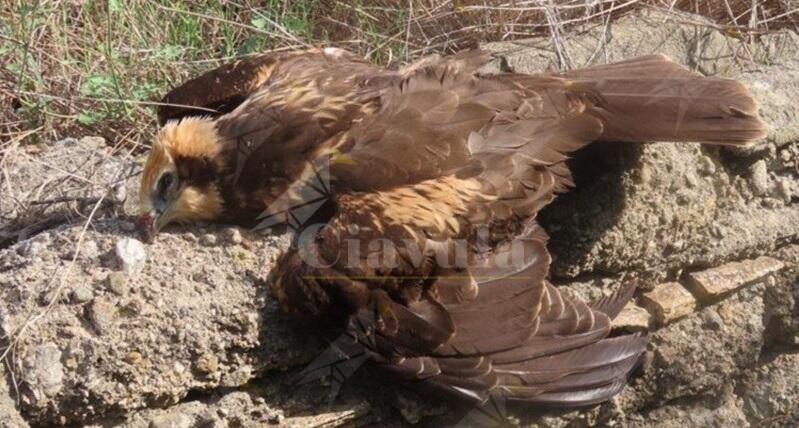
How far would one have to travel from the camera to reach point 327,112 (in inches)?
147

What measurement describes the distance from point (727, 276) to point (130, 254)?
1969 mm

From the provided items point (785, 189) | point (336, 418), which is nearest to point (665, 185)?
→ point (785, 189)

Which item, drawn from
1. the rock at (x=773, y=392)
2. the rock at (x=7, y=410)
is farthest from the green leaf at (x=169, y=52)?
the rock at (x=773, y=392)

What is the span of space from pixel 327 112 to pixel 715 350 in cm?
150

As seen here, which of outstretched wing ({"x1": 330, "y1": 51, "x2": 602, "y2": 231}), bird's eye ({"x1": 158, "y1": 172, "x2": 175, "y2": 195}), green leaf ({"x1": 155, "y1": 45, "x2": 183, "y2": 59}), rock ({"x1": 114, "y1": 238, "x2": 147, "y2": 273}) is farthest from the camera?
green leaf ({"x1": 155, "y1": 45, "x2": 183, "y2": 59})

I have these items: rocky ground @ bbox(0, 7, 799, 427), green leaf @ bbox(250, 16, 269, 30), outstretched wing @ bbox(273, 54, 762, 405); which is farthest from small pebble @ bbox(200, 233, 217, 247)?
green leaf @ bbox(250, 16, 269, 30)

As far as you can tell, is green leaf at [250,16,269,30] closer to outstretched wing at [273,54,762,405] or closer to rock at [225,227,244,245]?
outstretched wing at [273,54,762,405]

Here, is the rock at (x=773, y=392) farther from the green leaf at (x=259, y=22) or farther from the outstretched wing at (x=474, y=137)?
the green leaf at (x=259, y=22)

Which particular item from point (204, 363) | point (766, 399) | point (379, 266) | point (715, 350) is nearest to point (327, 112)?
point (379, 266)

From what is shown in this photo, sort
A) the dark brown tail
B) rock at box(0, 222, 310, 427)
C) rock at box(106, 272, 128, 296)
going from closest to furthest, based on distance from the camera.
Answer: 1. rock at box(0, 222, 310, 427)
2. rock at box(106, 272, 128, 296)
3. the dark brown tail

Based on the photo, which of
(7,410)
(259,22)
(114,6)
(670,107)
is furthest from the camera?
(259,22)

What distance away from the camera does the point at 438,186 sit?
3.57 metres

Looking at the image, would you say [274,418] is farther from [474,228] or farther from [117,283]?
[474,228]

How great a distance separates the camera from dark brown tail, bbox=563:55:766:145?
3816mm
